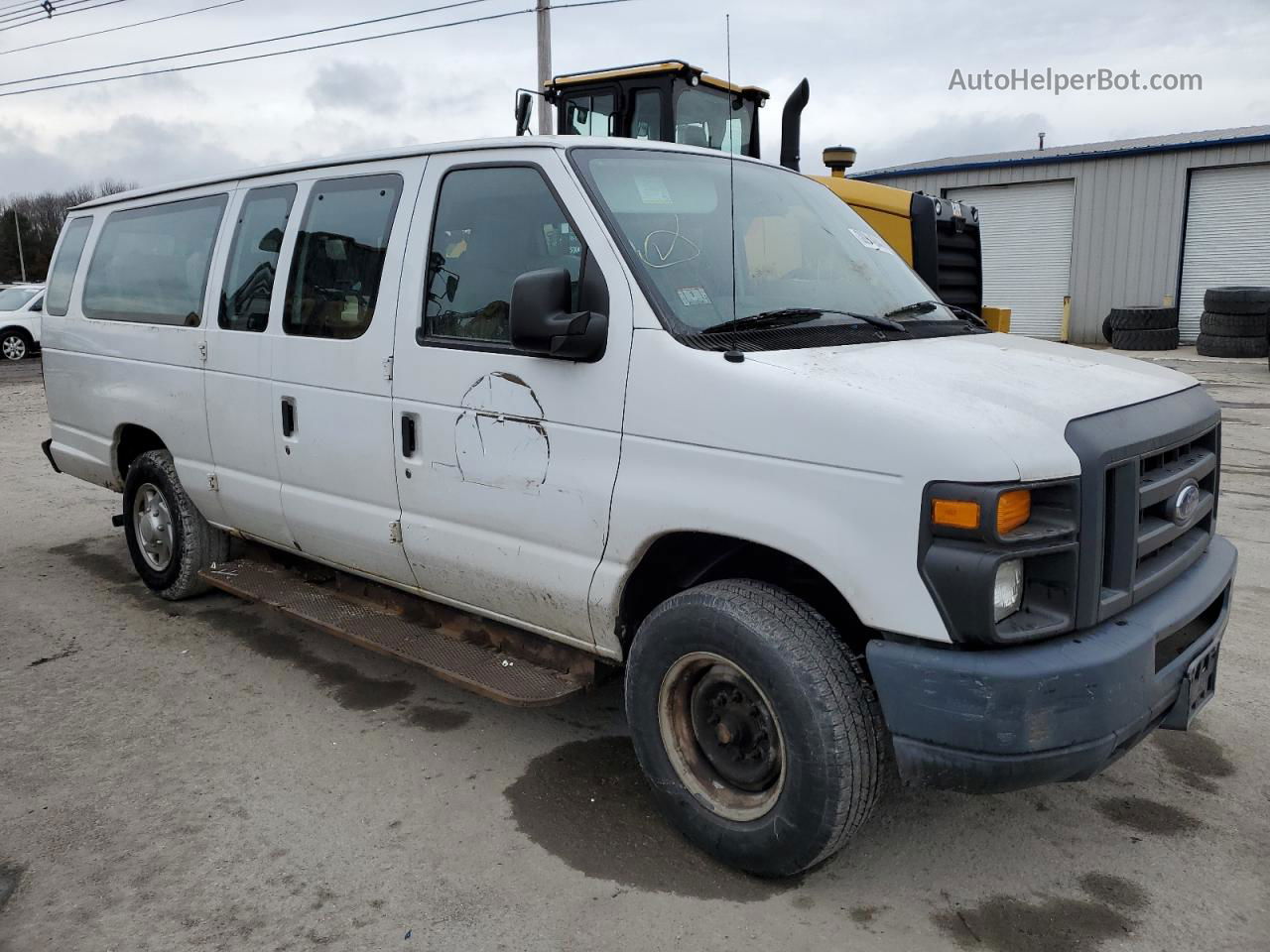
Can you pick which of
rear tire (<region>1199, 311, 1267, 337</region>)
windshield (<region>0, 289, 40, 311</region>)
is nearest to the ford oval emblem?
rear tire (<region>1199, 311, 1267, 337</region>)

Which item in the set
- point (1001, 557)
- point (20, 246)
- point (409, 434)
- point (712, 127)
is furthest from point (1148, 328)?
point (20, 246)

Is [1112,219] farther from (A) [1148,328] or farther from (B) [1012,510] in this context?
(B) [1012,510]

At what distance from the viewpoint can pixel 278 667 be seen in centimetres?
486

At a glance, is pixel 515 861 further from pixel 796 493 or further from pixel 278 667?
pixel 278 667

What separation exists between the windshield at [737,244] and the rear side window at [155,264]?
2455mm

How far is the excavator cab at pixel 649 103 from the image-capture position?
29.2 feet

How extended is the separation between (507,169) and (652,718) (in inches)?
77.2

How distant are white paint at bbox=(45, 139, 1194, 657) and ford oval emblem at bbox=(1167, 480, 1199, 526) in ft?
1.05

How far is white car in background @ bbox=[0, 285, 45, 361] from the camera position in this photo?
844 inches

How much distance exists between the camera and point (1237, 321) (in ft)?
59.5

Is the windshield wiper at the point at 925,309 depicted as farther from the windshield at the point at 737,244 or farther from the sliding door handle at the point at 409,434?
the sliding door handle at the point at 409,434

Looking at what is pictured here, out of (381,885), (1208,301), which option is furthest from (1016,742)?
(1208,301)

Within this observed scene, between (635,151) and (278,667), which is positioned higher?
(635,151)

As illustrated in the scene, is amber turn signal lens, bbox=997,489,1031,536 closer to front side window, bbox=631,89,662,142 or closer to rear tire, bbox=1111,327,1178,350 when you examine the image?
front side window, bbox=631,89,662,142
